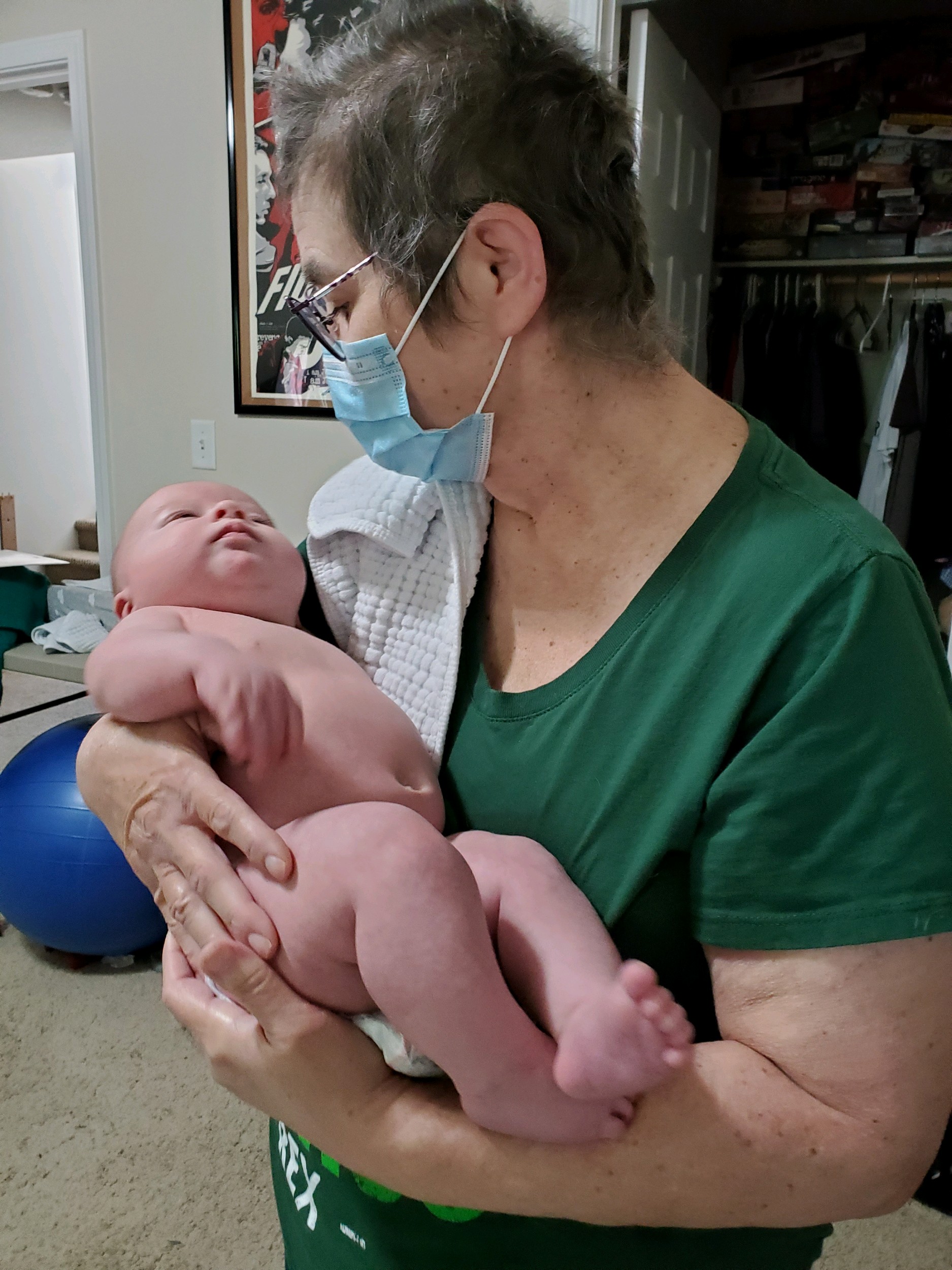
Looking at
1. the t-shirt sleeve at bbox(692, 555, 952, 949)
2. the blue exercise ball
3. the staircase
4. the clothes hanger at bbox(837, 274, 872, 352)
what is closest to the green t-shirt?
the t-shirt sleeve at bbox(692, 555, 952, 949)

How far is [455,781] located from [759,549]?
385 mm

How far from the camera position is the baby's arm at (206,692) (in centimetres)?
88

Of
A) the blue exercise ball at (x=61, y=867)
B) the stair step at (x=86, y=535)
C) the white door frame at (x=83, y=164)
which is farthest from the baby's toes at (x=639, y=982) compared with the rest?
the stair step at (x=86, y=535)

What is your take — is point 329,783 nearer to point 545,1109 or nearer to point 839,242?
point 545,1109

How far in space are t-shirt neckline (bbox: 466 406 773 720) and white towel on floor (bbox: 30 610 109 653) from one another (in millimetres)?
1951

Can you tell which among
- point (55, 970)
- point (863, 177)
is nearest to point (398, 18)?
point (55, 970)

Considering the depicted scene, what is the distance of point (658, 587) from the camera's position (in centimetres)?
75

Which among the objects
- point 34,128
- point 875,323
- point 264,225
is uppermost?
point 34,128

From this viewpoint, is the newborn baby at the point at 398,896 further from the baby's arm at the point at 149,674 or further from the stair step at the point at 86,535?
the stair step at the point at 86,535

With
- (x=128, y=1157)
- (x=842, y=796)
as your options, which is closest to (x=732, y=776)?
(x=842, y=796)

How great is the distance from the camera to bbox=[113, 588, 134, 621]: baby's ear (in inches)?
45.4

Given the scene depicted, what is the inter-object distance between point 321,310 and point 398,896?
1.98ft

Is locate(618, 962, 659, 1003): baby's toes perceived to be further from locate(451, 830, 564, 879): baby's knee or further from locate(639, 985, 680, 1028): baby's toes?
locate(451, 830, 564, 879): baby's knee

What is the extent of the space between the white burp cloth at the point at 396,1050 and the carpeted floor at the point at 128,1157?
118 cm
